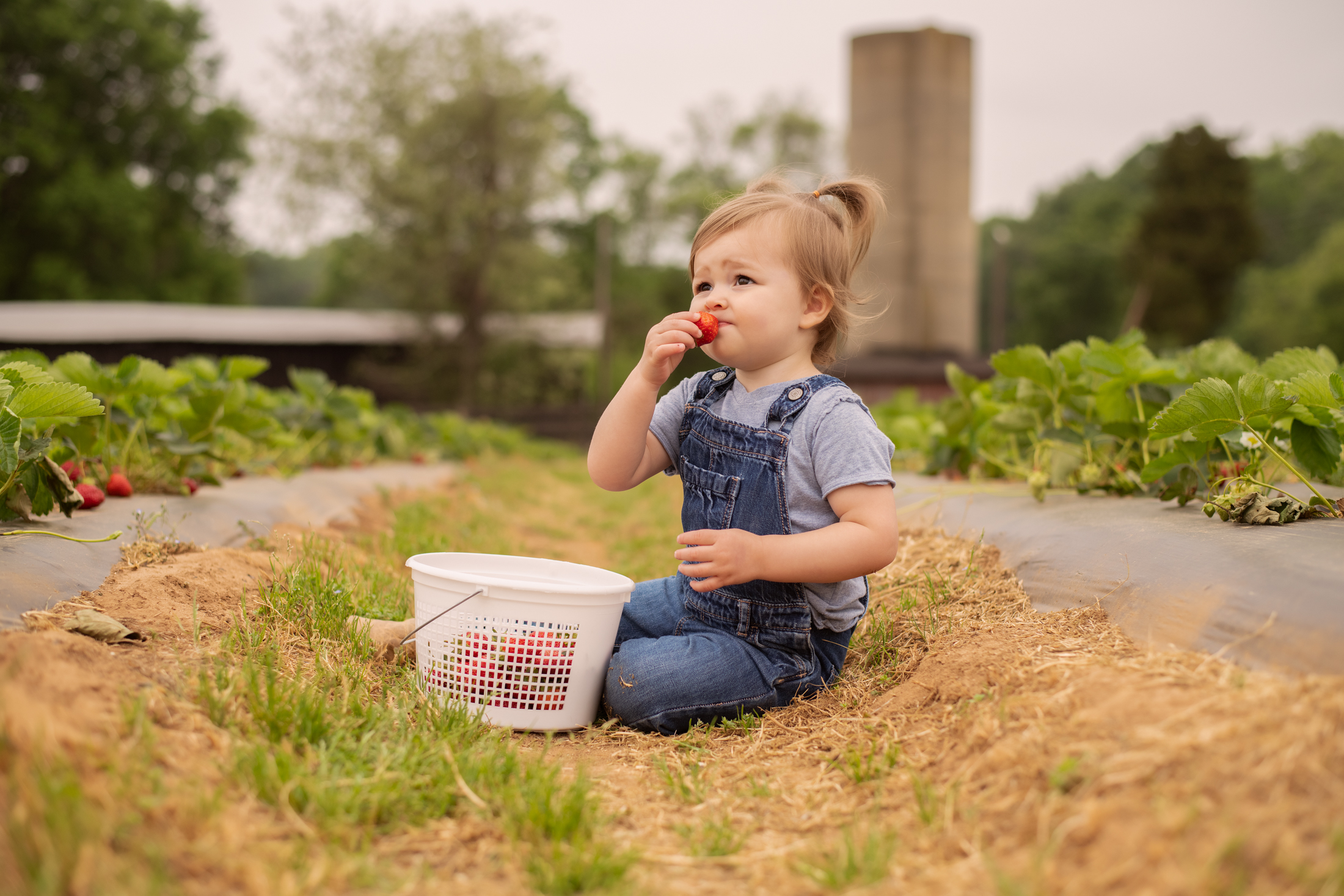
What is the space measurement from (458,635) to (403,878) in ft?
2.52

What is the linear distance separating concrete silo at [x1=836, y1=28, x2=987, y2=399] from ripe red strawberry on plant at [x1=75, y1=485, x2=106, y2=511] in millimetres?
7979

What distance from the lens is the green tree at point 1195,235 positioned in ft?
80.2

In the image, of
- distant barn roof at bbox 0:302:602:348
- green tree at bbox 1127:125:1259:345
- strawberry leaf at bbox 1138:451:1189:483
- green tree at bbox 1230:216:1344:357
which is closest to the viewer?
strawberry leaf at bbox 1138:451:1189:483

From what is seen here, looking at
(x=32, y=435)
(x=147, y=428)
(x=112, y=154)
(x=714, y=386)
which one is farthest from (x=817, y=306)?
(x=112, y=154)

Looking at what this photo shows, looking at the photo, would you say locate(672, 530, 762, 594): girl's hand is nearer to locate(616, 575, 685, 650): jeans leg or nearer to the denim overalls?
the denim overalls

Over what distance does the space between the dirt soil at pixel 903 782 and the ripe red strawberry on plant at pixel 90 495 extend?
2.84 feet

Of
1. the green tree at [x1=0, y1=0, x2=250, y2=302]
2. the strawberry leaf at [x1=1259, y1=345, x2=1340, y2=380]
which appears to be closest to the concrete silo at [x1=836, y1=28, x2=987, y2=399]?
the strawberry leaf at [x1=1259, y1=345, x2=1340, y2=380]

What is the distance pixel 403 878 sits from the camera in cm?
129

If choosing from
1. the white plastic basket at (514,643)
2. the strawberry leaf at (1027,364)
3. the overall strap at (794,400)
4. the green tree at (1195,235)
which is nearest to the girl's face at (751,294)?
the overall strap at (794,400)

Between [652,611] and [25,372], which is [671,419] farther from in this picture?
[25,372]

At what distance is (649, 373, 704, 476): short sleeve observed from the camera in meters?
2.41

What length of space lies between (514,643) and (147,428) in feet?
7.33

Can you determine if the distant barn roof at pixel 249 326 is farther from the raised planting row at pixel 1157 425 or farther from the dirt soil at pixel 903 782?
the dirt soil at pixel 903 782

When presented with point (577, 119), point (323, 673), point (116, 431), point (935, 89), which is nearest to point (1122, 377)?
point (323, 673)
